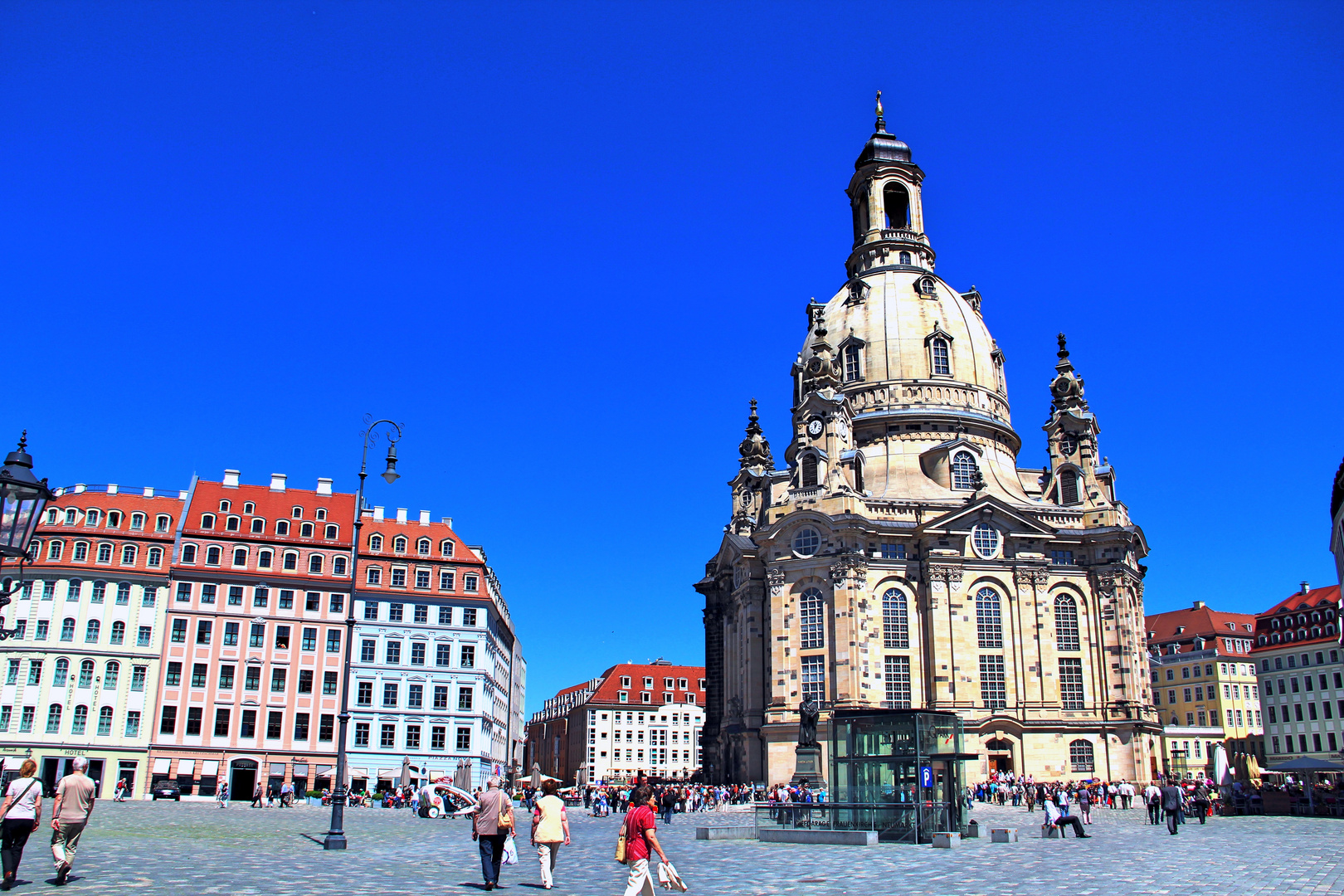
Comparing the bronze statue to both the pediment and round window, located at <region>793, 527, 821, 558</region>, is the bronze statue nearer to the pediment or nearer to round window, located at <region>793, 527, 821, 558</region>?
round window, located at <region>793, 527, 821, 558</region>

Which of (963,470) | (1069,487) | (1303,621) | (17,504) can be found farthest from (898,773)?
(1303,621)

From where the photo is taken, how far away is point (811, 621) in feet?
227

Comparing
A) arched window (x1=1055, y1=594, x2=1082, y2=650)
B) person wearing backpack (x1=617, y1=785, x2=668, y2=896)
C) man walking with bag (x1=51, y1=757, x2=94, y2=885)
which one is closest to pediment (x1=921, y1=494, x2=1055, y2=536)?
arched window (x1=1055, y1=594, x2=1082, y2=650)

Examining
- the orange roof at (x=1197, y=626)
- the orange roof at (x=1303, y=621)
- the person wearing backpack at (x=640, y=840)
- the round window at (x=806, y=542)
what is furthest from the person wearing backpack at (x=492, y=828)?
the orange roof at (x=1197, y=626)

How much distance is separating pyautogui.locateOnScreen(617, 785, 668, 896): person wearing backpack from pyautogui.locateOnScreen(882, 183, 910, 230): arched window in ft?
268

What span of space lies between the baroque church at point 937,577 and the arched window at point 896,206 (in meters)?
14.2

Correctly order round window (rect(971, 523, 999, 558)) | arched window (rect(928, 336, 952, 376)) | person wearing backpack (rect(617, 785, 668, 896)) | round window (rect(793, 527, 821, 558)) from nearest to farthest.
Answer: person wearing backpack (rect(617, 785, 668, 896)) → round window (rect(793, 527, 821, 558)) → round window (rect(971, 523, 999, 558)) → arched window (rect(928, 336, 952, 376))

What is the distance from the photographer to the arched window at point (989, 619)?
70.2 metres

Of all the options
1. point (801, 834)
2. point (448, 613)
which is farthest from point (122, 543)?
point (801, 834)

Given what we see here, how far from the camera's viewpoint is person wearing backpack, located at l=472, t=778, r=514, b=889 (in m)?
17.6

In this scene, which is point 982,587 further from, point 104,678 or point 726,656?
point 104,678

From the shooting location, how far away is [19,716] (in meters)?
60.8

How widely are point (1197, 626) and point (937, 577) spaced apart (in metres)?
48.4

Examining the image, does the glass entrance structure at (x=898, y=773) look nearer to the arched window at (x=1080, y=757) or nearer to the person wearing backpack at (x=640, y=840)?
the person wearing backpack at (x=640, y=840)
